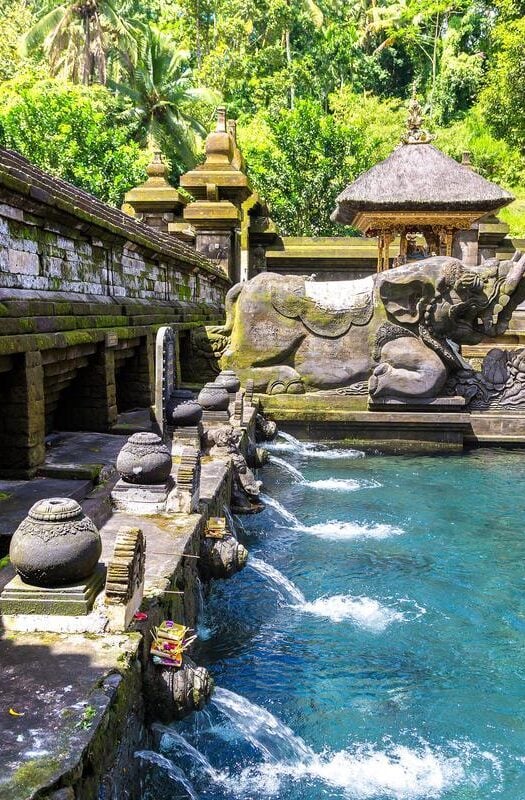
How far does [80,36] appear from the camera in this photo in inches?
1217

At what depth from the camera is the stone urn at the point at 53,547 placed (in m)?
3.82

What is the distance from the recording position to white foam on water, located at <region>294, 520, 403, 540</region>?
342 inches

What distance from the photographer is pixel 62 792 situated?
9.15 feet

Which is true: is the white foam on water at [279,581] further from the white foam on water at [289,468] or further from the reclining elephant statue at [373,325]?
the reclining elephant statue at [373,325]

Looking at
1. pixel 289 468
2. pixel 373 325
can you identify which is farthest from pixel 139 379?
pixel 373 325

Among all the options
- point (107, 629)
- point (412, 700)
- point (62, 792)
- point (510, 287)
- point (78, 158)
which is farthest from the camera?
point (78, 158)

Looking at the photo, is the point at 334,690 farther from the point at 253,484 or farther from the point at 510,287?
the point at 510,287

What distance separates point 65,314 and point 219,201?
10.8 metres

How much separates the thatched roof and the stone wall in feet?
24.4

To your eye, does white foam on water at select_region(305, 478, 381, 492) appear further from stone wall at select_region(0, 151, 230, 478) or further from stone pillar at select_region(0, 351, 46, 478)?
stone pillar at select_region(0, 351, 46, 478)

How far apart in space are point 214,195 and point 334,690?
14.4 m

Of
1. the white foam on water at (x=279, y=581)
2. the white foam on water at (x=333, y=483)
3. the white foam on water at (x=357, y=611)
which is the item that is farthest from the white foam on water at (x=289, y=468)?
the white foam on water at (x=357, y=611)

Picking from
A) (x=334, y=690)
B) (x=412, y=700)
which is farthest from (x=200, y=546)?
(x=412, y=700)

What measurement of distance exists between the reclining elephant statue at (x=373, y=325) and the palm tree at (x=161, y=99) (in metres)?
20.2
